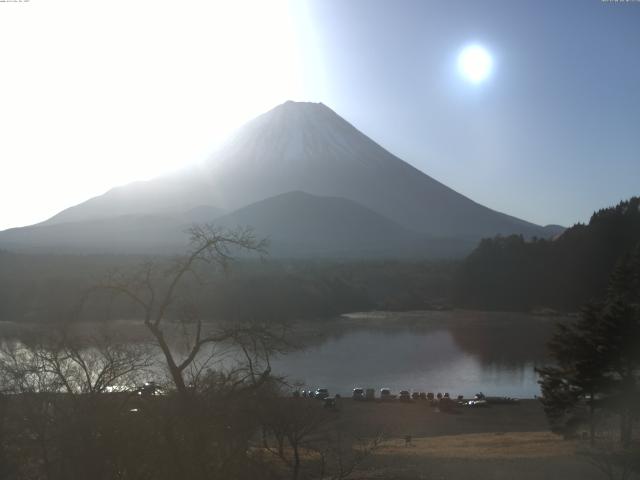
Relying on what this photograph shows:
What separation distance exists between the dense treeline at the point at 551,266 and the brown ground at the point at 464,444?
2277cm

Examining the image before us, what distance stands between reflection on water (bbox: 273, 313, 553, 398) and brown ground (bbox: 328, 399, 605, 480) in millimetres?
2211

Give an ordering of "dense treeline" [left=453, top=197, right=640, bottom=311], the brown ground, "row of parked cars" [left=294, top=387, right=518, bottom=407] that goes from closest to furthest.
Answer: the brown ground < "row of parked cars" [left=294, top=387, right=518, bottom=407] < "dense treeline" [left=453, top=197, right=640, bottom=311]

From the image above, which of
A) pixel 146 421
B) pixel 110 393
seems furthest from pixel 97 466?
pixel 110 393

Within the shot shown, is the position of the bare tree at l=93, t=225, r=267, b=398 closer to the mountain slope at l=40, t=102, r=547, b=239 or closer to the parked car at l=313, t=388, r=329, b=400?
the parked car at l=313, t=388, r=329, b=400

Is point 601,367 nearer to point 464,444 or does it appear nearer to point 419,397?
point 464,444

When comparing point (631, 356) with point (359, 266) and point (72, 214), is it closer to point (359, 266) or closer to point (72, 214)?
point (359, 266)

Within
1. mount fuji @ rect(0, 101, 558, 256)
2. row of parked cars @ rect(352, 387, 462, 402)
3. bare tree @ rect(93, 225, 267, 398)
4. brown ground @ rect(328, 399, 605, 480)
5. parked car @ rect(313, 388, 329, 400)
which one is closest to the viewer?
bare tree @ rect(93, 225, 267, 398)

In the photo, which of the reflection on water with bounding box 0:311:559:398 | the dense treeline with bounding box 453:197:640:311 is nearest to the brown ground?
the reflection on water with bounding box 0:311:559:398

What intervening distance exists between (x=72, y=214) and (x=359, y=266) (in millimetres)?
48873

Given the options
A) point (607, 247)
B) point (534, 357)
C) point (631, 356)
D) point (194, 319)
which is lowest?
point (534, 357)

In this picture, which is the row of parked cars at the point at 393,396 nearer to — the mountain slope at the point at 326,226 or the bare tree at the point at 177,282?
the bare tree at the point at 177,282

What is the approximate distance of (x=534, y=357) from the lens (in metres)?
20.2

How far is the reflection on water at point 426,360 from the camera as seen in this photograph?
54.4 feet

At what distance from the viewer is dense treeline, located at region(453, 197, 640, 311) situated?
34.9m
